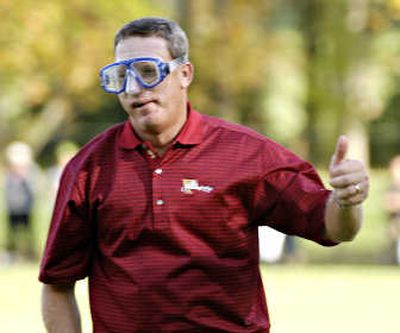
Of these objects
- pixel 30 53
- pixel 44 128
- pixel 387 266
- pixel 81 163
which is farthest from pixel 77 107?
pixel 81 163

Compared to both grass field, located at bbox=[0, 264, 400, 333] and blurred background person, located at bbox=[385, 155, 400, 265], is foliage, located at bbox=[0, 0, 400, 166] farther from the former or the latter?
grass field, located at bbox=[0, 264, 400, 333]

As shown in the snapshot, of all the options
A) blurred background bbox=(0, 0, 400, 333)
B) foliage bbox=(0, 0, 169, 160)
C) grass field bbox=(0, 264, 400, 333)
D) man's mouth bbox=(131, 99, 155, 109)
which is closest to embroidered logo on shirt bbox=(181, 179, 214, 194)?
man's mouth bbox=(131, 99, 155, 109)

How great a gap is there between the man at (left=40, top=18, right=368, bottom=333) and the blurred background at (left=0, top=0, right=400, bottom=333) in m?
7.93

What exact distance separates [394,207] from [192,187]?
16907mm

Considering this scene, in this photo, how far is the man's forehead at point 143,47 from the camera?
200 inches

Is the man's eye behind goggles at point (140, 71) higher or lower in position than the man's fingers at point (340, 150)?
higher

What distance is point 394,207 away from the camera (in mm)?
21578

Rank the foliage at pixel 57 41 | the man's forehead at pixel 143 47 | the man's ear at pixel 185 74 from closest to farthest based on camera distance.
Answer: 1. the man's forehead at pixel 143 47
2. the man's ear at pixel 185 74
3. the foliage at pixel 57 41

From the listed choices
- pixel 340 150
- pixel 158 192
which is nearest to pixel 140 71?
pixel 158 192

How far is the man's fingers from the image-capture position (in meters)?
4.59

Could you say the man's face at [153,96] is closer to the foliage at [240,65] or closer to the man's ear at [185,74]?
the man's ear at [185,74]

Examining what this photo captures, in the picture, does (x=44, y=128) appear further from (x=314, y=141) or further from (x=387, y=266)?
(x=387, y=266)

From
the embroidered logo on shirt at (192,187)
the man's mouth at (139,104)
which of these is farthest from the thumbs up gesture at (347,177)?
the man's mouth at (139,104)

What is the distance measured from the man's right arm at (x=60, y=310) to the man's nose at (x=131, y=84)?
2.86 ft
